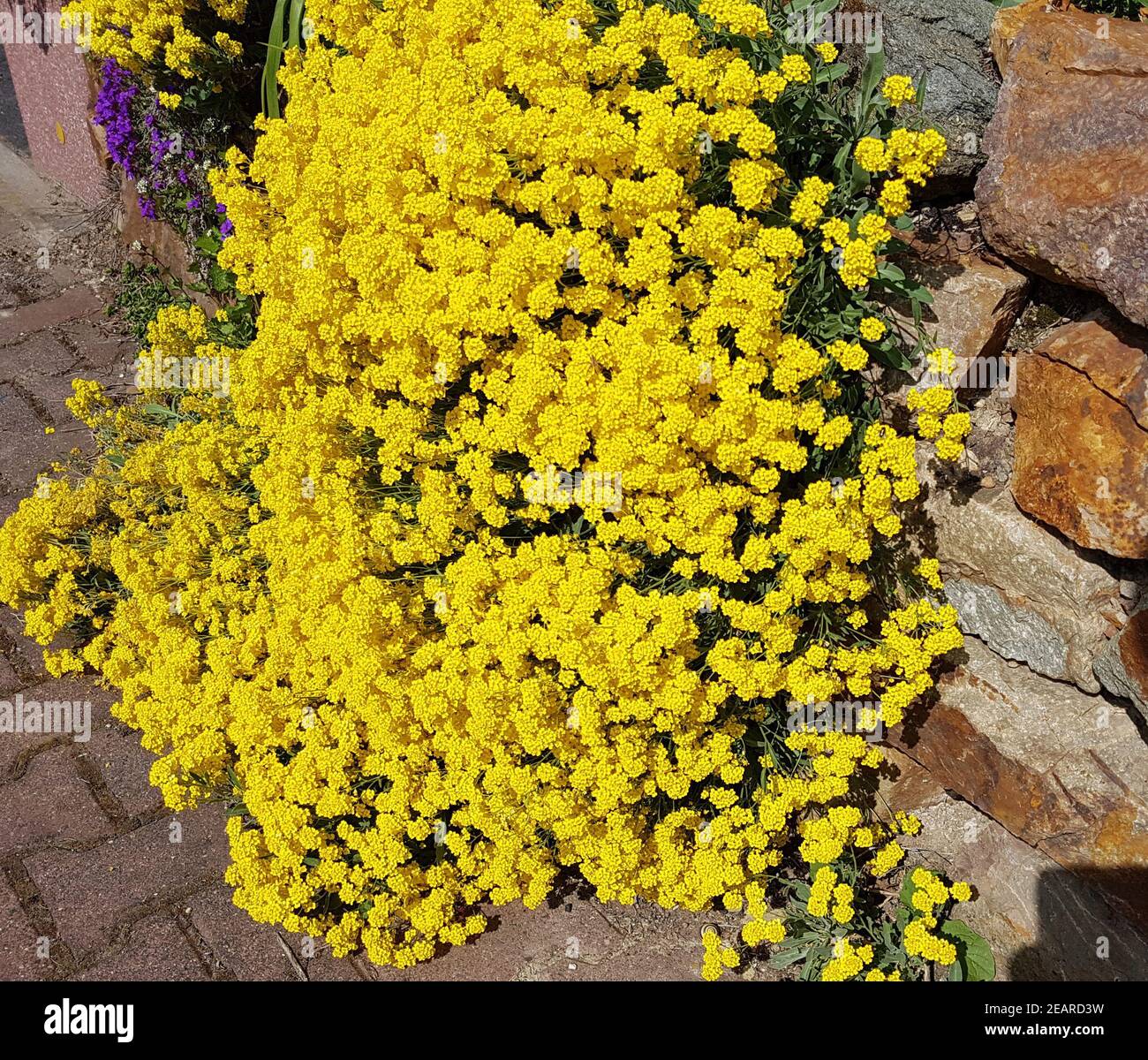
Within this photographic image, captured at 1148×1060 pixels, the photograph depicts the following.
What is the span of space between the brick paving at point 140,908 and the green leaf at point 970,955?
76cm

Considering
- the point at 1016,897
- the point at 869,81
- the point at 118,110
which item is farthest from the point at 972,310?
the point at 118,110

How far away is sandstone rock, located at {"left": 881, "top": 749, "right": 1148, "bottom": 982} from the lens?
291 centimetres

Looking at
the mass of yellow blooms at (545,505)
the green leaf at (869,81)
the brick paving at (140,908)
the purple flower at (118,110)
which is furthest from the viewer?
the purple flower at (118,110)

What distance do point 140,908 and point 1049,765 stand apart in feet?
9.16

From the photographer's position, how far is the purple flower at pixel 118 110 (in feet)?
17.1

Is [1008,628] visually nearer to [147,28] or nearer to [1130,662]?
[1130,662]

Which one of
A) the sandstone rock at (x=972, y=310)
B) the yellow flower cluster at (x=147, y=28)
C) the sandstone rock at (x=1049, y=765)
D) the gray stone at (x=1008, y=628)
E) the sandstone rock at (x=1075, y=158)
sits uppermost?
the yellow flower cluster at (x=147, y=28)

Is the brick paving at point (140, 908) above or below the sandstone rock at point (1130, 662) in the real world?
below

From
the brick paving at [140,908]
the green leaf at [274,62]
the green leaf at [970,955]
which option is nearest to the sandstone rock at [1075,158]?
the green leaf at [970,955]

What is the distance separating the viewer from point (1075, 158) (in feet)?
8.93

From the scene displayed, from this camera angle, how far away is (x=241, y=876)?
312 centimetres

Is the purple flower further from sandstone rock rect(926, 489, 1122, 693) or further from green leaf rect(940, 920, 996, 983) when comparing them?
green leaf rect(940, 920, 996, 983)

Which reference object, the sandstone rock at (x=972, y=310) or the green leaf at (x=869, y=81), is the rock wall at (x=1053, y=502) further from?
the green leaf at (x=869, y=81)
